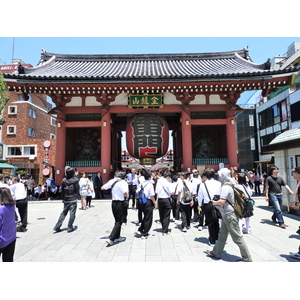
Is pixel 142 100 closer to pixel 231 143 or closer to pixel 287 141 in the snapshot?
pixel 231 143

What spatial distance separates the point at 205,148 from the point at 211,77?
4.84 m

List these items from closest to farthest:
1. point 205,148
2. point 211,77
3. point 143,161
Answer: point 211,77, point 143,161, point 205,148

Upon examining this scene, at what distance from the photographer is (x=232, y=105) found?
12086 mm

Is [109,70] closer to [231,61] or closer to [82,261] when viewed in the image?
[231,61]

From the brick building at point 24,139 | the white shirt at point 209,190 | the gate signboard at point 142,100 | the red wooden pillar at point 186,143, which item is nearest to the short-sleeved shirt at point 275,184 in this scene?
the white shirt at point 209,190

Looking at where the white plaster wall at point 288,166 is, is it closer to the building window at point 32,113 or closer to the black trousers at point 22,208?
the black trousers at point 22,208

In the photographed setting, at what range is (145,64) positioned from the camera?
1628 centimetres

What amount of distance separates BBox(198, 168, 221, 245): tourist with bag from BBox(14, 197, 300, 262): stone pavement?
1.09 ft

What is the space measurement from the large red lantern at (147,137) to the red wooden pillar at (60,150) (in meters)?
3.88

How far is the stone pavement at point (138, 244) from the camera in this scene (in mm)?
4023

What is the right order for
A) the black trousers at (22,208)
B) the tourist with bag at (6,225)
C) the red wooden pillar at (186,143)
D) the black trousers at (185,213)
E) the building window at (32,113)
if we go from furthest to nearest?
the building window at (32,113) → the red wooden pillar at (186,143) → the black trousers at (22,208) → the black trousers at (185,213) → the tourist with bag at (6,225)

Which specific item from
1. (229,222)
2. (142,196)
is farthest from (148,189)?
(229,222)

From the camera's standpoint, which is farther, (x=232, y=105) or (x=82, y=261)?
(x=232, y=105)

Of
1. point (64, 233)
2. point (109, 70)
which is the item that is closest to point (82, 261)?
point (64, 233)
